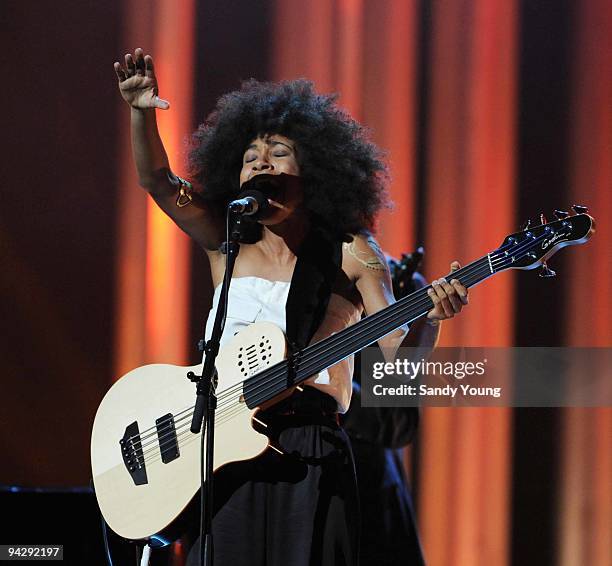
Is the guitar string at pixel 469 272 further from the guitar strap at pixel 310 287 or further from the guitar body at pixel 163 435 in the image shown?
the guitar strap at pixel 310 287

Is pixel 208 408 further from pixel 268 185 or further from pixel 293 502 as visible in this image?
pixel 268 185

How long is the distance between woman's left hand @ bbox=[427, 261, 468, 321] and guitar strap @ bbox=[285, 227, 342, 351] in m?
0.32

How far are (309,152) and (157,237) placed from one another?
1336 mm

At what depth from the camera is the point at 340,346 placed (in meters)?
2.36

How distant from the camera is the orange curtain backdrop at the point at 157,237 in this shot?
390cm

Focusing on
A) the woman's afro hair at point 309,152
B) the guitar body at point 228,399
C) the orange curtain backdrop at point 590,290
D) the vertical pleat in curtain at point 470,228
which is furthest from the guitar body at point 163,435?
the orange curtain backdrop at point 590,290

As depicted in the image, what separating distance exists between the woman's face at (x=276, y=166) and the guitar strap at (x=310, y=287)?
0.13 meters

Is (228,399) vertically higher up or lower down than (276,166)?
lower down

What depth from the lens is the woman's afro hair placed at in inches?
110

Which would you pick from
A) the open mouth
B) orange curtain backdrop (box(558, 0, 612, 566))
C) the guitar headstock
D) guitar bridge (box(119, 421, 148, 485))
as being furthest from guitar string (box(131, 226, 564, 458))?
orange curtain backdrop (box(558, 0, 612, 566))

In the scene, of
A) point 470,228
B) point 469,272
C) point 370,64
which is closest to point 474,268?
point 469,272

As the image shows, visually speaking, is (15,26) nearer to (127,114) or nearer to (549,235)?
(127,114)

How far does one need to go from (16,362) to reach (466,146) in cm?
218

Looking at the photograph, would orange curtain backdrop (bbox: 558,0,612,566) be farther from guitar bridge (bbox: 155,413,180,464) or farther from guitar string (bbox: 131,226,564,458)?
guitar bridge (bbox: 155,413,180,464)
